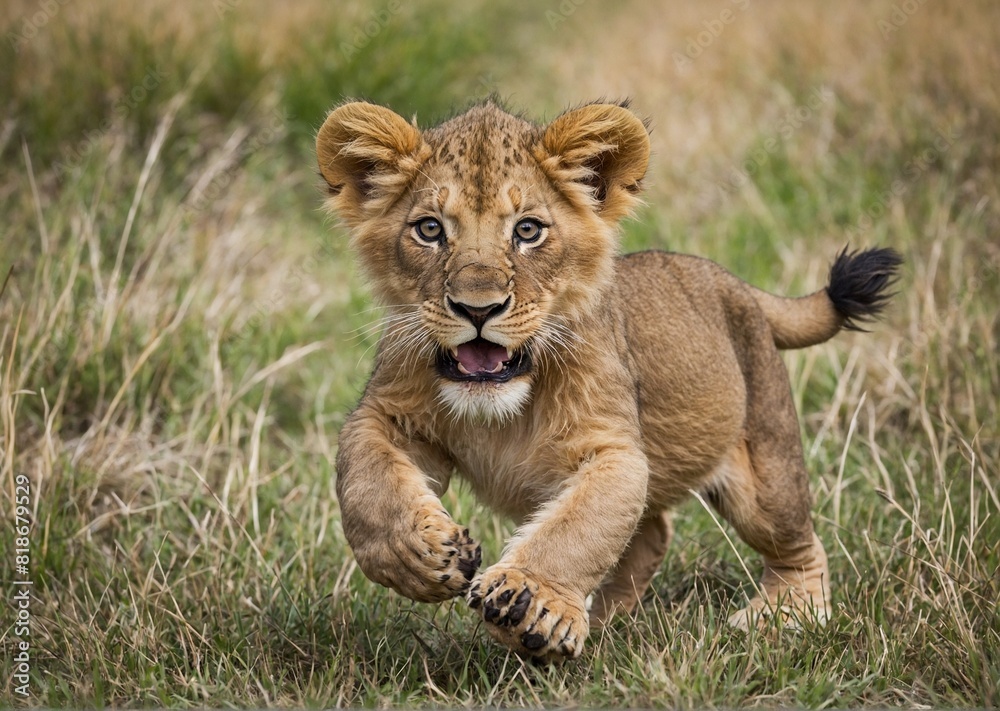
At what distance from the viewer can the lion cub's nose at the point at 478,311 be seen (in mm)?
3598

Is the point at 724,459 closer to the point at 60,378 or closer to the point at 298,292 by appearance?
the point at 60,378

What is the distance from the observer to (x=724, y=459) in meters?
4.76

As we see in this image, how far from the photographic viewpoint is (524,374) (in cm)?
388

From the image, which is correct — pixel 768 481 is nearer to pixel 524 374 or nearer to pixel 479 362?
pixel 524 374

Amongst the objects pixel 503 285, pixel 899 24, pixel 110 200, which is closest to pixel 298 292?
pixel 110 200
